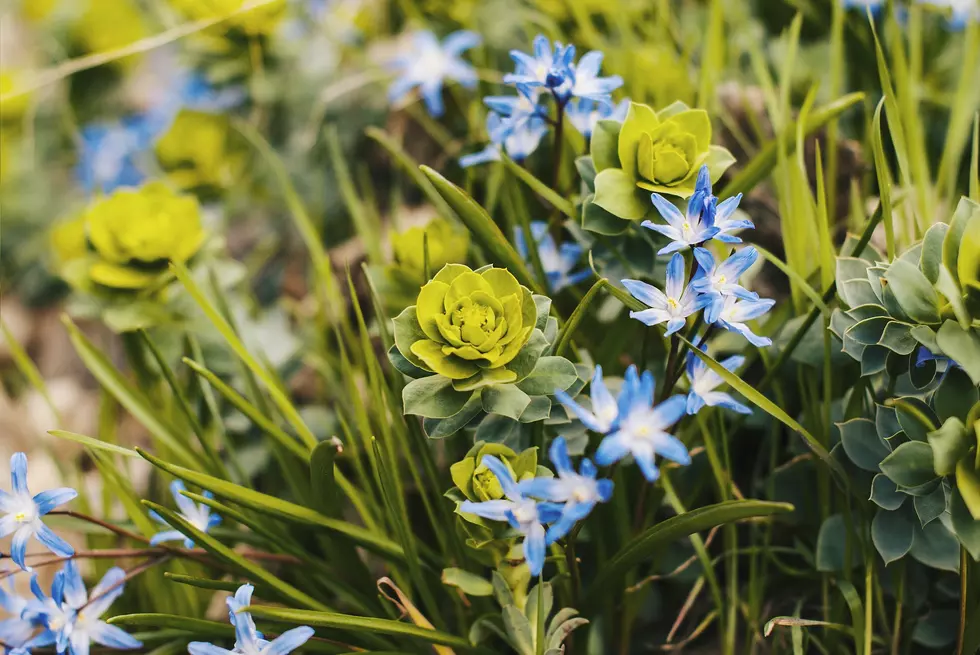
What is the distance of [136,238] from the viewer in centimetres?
92

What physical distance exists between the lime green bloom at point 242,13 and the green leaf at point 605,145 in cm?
79

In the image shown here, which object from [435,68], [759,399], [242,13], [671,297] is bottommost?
[759,399]

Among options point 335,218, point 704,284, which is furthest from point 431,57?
point 704,284

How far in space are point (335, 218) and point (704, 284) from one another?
977 mm

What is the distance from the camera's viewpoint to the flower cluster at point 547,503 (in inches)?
19.9

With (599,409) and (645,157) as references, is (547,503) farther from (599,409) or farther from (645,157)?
(645,157)

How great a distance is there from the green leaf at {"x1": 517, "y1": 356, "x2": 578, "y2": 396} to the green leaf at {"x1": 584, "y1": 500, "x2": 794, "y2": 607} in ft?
0.48

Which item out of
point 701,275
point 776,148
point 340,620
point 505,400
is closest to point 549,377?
point 505,400

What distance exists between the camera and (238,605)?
2.02 feet

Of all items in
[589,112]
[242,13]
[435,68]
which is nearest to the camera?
[589,112]

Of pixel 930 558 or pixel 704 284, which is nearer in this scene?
pixel 704 284

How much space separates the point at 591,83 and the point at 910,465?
0.46m

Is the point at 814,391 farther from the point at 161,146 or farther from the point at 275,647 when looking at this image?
the point at 161,146

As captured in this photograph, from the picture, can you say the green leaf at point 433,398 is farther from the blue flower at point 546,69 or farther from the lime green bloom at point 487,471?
the blue flower at point 546,69
